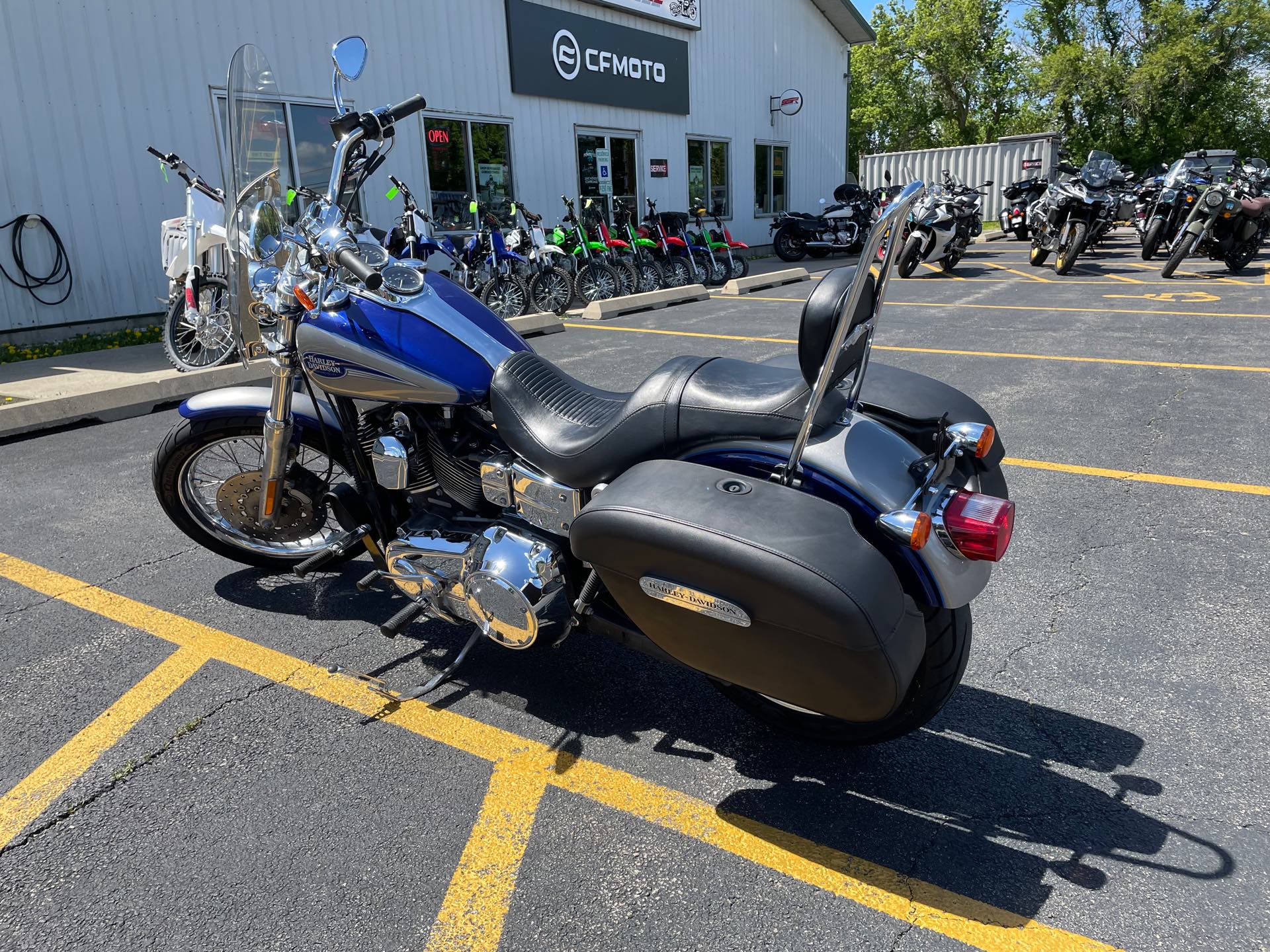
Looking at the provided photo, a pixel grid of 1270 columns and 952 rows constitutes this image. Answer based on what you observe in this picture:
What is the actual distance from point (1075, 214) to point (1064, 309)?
4.69 meters

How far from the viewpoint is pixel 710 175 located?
17047 mm

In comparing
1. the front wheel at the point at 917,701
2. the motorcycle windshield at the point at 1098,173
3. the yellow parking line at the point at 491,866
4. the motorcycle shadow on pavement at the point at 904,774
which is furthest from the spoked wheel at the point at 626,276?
the yellow parking line at the point at 491,866

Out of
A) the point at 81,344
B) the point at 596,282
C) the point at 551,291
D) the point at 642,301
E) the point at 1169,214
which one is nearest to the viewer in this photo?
the point at 81,344

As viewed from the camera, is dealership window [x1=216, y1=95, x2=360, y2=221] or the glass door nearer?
dealership window [x1=216, y1=95, x2=360, y2=221]

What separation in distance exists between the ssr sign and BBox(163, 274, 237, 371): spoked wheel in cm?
691

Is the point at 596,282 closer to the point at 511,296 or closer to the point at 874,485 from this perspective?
the point at 511,296

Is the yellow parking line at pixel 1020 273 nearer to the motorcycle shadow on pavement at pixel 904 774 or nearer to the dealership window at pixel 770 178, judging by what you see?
the dealership window at pixel 770 178

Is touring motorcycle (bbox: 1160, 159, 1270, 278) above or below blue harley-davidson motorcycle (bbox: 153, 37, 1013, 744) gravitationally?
above

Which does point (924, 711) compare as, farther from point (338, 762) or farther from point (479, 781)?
point (338, 762)

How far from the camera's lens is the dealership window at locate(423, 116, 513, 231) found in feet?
38.7

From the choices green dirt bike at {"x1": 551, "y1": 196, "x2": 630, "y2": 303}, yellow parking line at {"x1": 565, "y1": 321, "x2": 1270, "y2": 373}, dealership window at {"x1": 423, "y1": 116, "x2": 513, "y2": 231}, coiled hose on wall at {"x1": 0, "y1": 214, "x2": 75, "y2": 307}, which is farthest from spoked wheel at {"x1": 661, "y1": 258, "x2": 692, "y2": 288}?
coiled hose on wall at {"x1": 0, "y1": 214, "x2": 75, "y2": 307}

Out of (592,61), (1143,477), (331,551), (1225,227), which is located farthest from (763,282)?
(331,551)

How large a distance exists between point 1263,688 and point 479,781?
239cm

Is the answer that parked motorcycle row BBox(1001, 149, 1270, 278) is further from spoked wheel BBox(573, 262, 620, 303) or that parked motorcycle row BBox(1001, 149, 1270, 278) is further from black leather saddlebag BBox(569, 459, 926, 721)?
black leather saddlebag BBox(569, 459, 926, 721)
